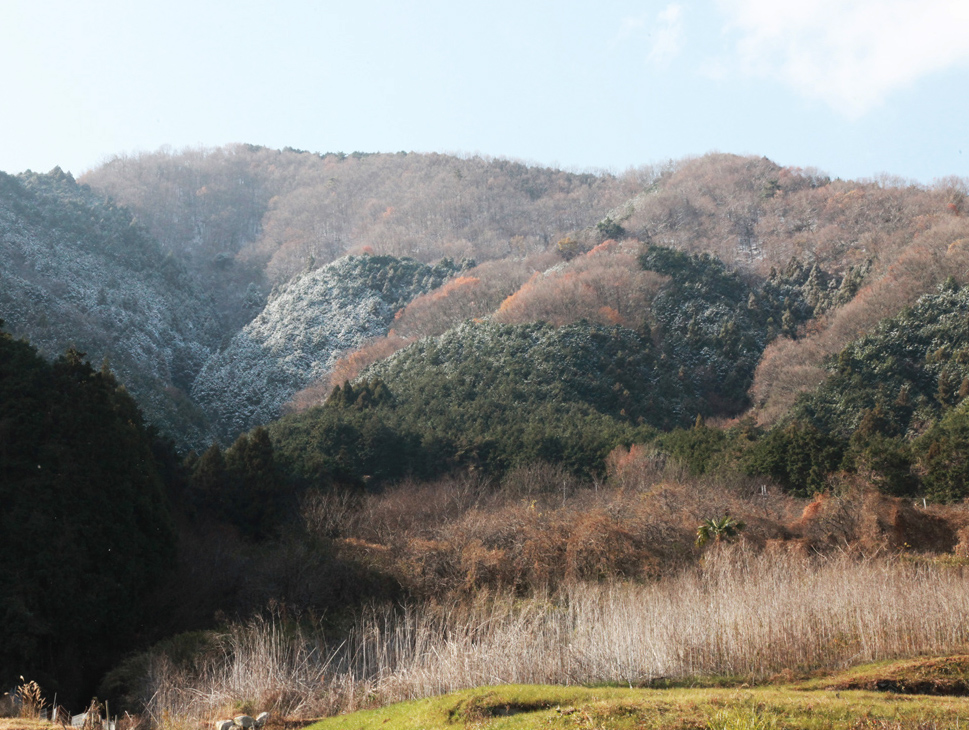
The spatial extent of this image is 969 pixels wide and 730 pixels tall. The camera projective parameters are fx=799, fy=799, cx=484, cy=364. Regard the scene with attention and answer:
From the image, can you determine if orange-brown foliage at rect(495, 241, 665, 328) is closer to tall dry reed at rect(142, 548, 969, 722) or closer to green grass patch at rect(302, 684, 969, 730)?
tall dry reed at rect(142, 548, 969, 722)

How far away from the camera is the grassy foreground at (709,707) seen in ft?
24.6

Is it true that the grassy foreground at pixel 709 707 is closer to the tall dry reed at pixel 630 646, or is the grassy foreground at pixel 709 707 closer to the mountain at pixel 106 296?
the tall dry reed at pixel 630 646

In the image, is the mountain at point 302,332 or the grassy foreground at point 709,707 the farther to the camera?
the mountain at point 302,332

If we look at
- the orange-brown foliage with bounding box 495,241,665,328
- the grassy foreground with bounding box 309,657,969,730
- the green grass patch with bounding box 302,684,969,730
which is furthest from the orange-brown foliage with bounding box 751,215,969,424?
the green grass patch with bounding box 302,684,969,730

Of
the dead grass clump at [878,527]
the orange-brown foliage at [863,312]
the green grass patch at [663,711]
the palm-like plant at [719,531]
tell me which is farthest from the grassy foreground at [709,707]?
Result: the orange-brown foliage at [863,312]

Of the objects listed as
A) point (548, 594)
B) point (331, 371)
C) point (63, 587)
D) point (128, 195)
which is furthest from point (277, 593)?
point (128, 195)

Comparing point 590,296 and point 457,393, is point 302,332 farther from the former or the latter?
point 457,393

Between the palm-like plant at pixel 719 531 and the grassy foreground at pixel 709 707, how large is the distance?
8.28 metres

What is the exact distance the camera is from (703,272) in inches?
1864

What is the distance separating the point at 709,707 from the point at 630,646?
302 cm

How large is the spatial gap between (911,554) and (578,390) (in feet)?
60.3

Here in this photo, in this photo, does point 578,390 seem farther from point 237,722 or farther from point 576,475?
point 237,722

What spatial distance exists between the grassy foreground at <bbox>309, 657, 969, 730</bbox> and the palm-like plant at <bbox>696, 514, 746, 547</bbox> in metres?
8.28

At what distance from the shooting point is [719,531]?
18.3 m
